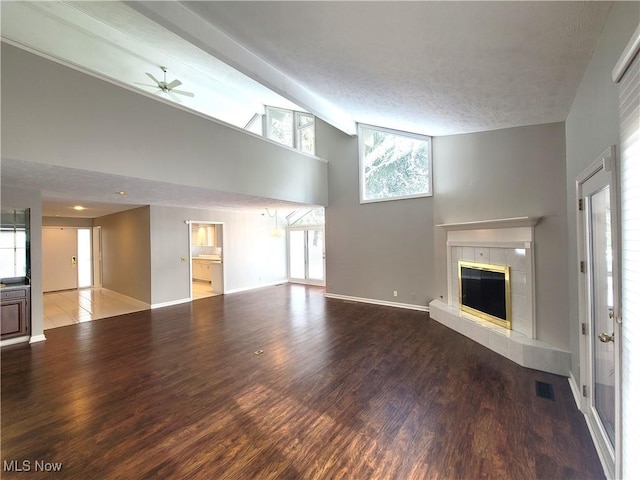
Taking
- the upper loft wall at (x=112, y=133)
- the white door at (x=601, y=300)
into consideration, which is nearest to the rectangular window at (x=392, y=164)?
the upper loft wall at (x=112, y=133)

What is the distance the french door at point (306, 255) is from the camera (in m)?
8.93

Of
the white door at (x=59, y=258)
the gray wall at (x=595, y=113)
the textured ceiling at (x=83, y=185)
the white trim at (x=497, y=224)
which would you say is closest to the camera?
the gray wall at (x=595, y=113)

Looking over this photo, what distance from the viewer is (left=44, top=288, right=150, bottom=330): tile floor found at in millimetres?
5461

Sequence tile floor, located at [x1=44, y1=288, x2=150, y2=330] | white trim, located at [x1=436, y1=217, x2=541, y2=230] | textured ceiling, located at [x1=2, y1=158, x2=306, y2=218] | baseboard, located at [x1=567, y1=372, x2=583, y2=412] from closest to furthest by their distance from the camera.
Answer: baseboard, located at [x1=567, y1=372, x2=583, y2=412]
textured ceiling, located at [x1=2, y1=158, x2=306, y2=218]
white trim, located at [x1=436, y1=217, x2=541, y2=230]
tile floor, located at [x1=44, y1=288, x2=150, y2=330]

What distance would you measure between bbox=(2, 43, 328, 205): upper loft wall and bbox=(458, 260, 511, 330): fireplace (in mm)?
4070

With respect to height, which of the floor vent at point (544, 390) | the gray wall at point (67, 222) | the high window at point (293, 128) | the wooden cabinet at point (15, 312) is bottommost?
the floor vent at point (544, 390)

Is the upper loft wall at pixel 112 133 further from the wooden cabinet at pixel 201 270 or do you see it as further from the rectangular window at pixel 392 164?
the wooden cabinet at pixel 201 270

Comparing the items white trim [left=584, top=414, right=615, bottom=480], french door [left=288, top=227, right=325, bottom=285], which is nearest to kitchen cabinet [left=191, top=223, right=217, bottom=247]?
french door [left=288, top=227, right=325, bottom=285]

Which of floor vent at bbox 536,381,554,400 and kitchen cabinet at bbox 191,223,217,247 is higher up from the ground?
kitchen cabinet at bbox 191,223,217,247

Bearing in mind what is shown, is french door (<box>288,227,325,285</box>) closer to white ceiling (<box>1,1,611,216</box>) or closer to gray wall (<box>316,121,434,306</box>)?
gray wall (<box>316,121,434,306</box>)

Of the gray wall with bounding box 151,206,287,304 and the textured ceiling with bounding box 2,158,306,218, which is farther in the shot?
the gray wall with bounding box 151,206,287,304

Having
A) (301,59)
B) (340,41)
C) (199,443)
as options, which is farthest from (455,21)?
(199,443)

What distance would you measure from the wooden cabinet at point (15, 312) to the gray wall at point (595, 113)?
6.89 m

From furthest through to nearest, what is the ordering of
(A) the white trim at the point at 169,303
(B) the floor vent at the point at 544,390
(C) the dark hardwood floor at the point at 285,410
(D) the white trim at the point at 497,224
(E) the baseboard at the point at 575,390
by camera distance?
(A) the white trim at the point at 169,303
(D) the white trim at the point at 497,224
(B) the floor vent at the point at 544,390
(E) the baseboard at the point at 575,390
(C) the dark hardwood floor at the point at 285,410
